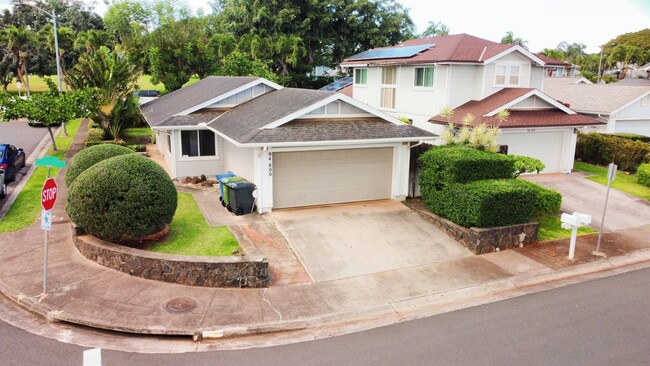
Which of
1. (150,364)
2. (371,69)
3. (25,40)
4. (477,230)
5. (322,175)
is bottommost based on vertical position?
(150,364)

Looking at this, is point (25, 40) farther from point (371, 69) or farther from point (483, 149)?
point (483, 149)

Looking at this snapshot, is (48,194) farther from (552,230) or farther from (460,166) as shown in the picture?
(552,230)

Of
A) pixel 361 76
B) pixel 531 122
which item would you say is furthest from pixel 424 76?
pixel 361 76

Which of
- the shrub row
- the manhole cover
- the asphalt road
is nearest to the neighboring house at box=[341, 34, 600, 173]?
the shrub row

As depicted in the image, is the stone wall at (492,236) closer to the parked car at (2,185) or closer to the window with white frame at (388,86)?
the window with white frame at (388,86)

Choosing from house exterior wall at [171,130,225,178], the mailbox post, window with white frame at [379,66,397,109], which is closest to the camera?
the mailbox post

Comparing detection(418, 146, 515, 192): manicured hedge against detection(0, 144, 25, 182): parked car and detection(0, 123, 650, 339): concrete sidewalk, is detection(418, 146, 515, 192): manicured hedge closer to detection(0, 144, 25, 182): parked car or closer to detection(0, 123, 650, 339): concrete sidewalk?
detection(0, 123, 650, 339): concrete sidewalk

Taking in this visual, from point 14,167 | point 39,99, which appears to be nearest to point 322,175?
point 14,167
